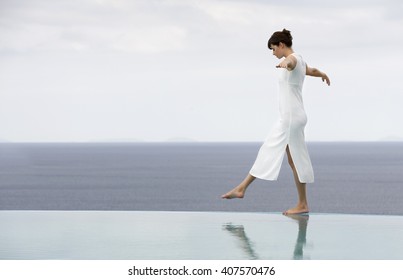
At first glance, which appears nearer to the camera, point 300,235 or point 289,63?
point 300,235

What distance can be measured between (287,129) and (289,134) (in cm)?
4

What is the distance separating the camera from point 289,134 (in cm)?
582

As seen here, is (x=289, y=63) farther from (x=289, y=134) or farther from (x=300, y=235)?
(x=300, y=235)

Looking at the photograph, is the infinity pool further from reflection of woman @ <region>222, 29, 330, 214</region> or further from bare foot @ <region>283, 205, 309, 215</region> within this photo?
reflection of woman @ <region>222, 29, 330, 214</region>

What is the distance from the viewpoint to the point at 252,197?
80438 millimetres

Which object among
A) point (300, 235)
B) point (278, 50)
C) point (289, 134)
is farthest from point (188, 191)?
point (300, 235)

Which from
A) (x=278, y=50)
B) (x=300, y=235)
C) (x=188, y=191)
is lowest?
(x=188, y=191)

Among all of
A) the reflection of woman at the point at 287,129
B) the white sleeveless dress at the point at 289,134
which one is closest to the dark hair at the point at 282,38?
the reflection of woman at the point at 287,129

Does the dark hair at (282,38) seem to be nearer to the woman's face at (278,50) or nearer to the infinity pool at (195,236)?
the woman's face at (278,50)

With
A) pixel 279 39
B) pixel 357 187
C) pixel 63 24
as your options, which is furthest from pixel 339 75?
pixel 279 39

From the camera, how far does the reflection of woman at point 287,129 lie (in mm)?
5738

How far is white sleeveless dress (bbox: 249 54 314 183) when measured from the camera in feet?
18.9

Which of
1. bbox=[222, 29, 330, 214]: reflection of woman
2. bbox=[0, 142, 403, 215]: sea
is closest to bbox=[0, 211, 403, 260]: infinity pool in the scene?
bbox=[222, 29, 330, 214]: reflection of woman

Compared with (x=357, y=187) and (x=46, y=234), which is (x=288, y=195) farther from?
(x=46, y=234)
